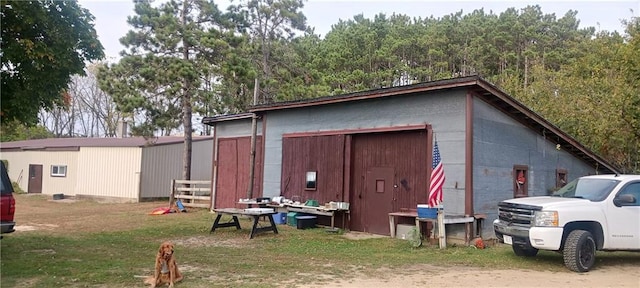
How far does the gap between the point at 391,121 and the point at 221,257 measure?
19.8 feet

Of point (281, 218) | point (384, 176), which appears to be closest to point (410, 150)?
point (384, 176)

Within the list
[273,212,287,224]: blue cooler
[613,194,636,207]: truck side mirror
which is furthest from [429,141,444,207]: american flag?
[273,212,287,224]: blue cooler

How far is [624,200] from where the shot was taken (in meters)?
9.06

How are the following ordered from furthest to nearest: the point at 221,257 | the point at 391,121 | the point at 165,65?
1. the point at 165,65
2. the point at 391,121
3. the point at 221,257

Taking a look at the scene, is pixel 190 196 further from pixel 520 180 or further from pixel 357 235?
pixel 520 180

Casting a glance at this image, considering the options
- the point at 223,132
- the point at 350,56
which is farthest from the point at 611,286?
the point at 350,56

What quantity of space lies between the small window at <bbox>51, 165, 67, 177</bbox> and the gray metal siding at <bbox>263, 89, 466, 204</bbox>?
18.5 m

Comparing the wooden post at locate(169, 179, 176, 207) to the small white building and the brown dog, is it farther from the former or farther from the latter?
the brown dog

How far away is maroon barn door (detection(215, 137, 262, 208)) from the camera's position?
17766 mm

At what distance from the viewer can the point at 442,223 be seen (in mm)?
10883

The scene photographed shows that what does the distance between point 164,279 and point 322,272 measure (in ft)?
8.23

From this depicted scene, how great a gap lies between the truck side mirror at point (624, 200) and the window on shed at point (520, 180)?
3593mm

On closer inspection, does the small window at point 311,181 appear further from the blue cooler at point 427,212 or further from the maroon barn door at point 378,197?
the blue cooler at point 427,212

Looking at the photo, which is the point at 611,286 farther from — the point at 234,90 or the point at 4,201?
the point at 234,90
